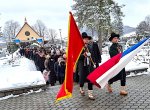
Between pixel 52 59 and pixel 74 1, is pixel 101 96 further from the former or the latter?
pixel 74 1

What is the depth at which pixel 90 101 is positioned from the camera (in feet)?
26.9

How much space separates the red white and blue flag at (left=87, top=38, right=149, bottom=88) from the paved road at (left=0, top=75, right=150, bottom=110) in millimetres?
582

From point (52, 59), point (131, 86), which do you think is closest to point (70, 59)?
point (131, 86)

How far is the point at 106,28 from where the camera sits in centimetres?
4062

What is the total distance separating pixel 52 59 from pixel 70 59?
→ 6.24 m

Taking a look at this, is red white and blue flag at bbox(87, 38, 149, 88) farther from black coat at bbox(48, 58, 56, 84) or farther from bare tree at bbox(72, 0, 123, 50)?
bare tree at bbox(72, 0, 123, 50)

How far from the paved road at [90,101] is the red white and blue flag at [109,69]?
582mm

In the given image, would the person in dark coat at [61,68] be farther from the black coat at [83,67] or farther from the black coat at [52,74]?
the black coat at [83,67]

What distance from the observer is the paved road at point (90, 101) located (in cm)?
750

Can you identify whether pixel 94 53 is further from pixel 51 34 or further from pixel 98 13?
pixel 51 34

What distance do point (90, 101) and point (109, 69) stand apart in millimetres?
979

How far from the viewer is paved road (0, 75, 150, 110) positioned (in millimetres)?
7500

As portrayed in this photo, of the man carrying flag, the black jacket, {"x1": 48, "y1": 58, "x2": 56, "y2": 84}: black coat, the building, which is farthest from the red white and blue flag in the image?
the building

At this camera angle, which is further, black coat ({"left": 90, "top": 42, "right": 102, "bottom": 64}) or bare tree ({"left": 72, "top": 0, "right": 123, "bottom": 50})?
bare tree ({"left": 72, "top": 0, "right": 123, "bottom": 50})
